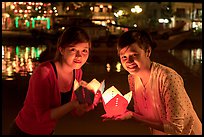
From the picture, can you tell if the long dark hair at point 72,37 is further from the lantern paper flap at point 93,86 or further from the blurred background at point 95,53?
the blurred background at point 95,53

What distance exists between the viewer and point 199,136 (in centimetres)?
→ 272

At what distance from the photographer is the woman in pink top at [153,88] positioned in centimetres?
247

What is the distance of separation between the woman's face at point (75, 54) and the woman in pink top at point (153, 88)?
259 mm

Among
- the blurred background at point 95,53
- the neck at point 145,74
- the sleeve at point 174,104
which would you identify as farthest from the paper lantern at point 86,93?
the blurred background at point 95,53

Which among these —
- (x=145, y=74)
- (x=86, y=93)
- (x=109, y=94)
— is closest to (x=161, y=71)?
(x=145, y=74)

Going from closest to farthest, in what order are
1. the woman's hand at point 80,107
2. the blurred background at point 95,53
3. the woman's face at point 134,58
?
the woman's hand at point 80,107
the woman's face at point 134,58
the blurred background at point 95,53

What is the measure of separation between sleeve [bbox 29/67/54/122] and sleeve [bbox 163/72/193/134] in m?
0.77

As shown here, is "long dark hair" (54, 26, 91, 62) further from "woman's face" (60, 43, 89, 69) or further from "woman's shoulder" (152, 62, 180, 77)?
"woman's shoulder" (152, 62, 180, 77)

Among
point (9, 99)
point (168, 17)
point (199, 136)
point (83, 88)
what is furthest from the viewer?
point (168, 17)

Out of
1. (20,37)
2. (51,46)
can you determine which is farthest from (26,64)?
(20,37)

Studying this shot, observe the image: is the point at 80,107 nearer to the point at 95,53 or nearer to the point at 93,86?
the point at 93,86

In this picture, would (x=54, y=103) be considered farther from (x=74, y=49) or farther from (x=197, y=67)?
(x=197, y=67)

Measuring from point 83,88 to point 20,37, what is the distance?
2959 centimetres

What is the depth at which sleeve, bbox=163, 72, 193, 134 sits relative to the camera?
8.11 feet
